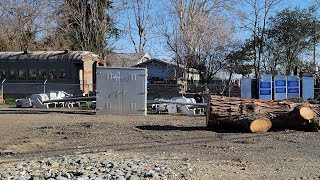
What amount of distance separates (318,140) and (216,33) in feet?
100

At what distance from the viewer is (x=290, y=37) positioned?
41.5 meters

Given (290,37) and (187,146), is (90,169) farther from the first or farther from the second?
(290,37)

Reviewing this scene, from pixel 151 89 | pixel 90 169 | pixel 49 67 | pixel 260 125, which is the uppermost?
pixel 49 67

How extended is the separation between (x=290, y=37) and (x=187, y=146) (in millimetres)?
32859

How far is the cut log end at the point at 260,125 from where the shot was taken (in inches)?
533

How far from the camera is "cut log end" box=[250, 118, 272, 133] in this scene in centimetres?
1353

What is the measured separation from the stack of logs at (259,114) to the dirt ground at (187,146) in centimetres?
35

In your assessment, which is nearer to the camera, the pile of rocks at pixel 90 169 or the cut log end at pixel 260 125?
the pile of rocks at pixel 90 169

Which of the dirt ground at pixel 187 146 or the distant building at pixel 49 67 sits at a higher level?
the distant building at pixel 49 67

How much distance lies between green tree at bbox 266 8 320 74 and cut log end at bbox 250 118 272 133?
28.6 m

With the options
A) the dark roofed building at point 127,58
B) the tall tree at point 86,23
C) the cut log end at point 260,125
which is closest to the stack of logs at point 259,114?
the cut log end at point 260,125

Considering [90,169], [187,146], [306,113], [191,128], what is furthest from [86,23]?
[90,169]

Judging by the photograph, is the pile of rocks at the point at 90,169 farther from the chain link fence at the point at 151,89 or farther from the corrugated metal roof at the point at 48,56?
the corrugated metal roof at the point at 48,56

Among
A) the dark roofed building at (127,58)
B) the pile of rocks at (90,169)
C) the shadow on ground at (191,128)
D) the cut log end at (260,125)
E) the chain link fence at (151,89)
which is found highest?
the dark roofed building at (127,58)
